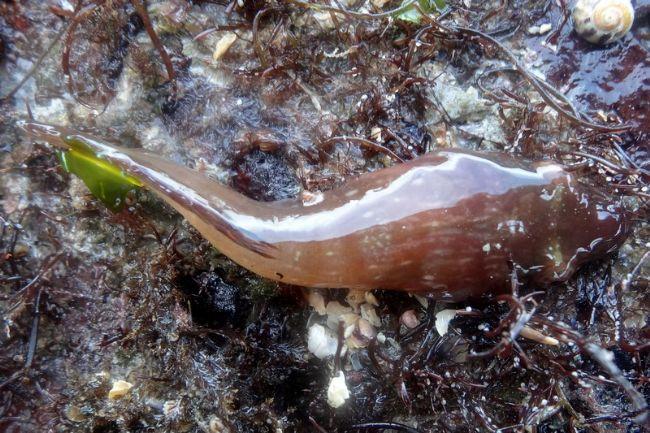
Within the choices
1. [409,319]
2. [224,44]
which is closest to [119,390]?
[409,319]

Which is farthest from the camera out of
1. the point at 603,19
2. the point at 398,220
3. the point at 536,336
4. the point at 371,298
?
the point at 371,298

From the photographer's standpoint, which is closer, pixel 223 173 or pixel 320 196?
pixel 320 196

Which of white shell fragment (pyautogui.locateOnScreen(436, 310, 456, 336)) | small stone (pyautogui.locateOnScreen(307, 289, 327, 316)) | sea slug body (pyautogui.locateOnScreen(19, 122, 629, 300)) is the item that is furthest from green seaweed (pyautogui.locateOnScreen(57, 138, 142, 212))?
white shell fragment (pyautogui.locateOnScreen(436, 310, 456, 336))

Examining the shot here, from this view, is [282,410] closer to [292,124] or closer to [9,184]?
[292,124]

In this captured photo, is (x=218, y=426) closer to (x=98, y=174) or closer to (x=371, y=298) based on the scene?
(x=371, y=298)

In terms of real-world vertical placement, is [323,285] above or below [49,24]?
below

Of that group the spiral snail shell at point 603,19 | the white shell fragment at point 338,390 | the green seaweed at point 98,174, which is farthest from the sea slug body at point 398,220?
the spiral snail shell at point 603,19

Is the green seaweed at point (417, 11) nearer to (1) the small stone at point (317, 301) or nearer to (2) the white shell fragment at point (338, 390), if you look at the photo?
(1) the small stone at point (317, 301)

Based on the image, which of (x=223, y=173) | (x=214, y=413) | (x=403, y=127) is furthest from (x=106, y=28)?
(x=214, y=413)
